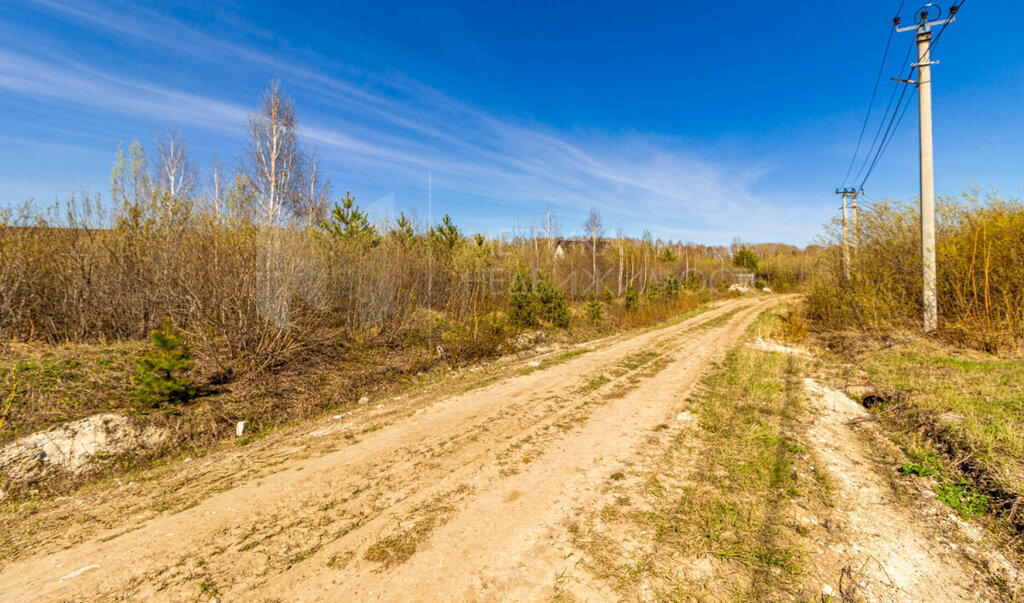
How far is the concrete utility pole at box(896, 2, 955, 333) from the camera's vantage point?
9.23m

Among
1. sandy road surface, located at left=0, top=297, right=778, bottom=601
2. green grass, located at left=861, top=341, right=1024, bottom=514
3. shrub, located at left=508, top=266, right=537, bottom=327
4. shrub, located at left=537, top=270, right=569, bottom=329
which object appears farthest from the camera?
shrub, located at left=537, top=270, right=569, bottom=329

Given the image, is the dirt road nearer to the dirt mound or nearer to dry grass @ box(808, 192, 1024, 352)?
the dirt mound

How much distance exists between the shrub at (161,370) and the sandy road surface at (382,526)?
7.53ft

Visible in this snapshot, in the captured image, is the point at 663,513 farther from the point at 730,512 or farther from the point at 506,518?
the point at 506,518

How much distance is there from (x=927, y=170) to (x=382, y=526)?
14.8 metres

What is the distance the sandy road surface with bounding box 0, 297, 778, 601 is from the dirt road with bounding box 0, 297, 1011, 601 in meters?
0.01

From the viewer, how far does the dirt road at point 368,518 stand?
97.4 inches

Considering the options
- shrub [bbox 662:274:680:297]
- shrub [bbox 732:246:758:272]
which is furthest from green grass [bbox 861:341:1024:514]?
shrub [bbox 732:246:758:272]

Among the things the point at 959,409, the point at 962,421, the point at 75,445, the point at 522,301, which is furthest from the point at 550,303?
the point at 75,445

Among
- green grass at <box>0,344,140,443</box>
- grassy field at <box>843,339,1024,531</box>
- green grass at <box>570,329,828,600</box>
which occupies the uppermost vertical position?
green grass at <box>0,344,140,443</box>

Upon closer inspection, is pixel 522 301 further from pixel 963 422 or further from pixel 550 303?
pixel 963 422

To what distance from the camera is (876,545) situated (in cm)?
282

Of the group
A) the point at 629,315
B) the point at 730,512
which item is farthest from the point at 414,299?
Result: the point at 629,315

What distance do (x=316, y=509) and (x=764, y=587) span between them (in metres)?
3.62
